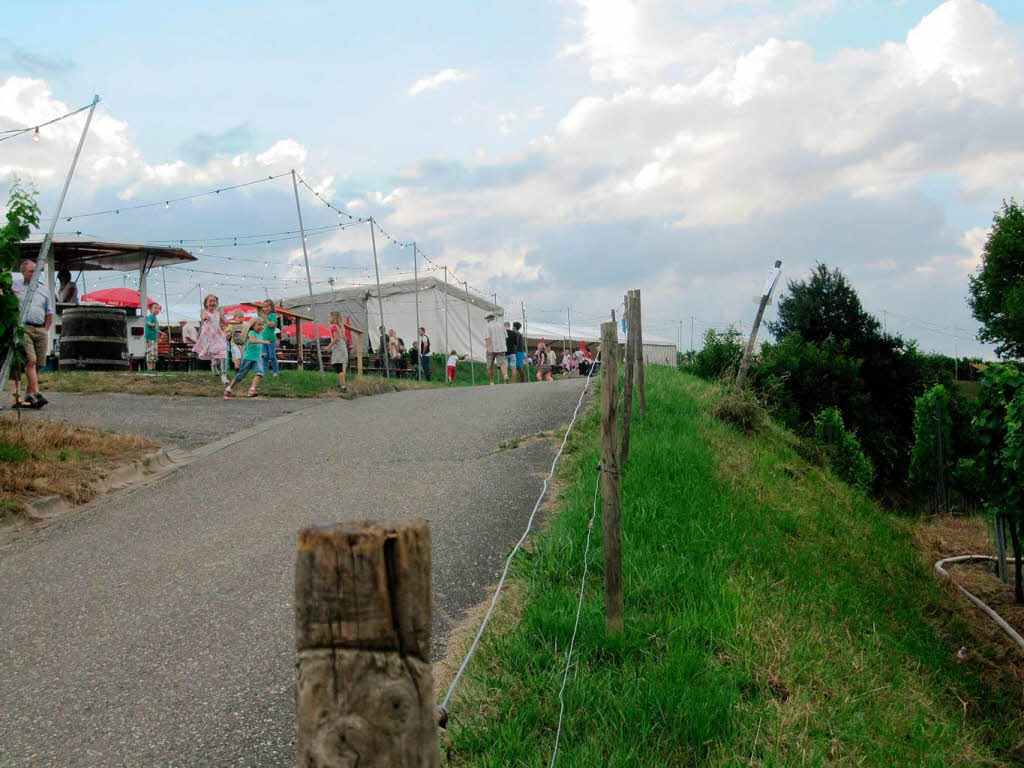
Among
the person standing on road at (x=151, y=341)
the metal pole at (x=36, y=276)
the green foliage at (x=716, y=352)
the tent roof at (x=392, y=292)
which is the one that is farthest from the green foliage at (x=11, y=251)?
the tent roof at (x=392, y=292)

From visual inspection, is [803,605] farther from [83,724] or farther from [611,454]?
[83,724]

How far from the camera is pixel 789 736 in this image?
3645mm

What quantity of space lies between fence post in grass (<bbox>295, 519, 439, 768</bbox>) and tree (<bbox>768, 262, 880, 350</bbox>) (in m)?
39.8

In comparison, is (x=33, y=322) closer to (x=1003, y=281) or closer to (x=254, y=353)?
(x=254, y=353)

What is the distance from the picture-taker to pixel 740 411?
42.4 ft

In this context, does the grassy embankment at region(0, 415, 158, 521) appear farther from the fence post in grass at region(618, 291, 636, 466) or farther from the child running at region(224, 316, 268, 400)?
the fence post in grass at region(618, 291, 636, 466)

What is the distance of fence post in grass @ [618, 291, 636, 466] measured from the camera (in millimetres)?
7961

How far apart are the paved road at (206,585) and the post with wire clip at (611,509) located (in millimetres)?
979

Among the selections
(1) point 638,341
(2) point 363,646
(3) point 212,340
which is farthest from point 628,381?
(3) point 212,340

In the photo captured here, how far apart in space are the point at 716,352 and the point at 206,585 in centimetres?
1966

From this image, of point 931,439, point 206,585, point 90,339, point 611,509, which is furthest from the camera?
point 931,439

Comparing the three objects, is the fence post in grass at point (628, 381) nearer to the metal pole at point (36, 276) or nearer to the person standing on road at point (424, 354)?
the metal pole at point (36, 276)

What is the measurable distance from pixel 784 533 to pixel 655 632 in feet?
Result: 11.8

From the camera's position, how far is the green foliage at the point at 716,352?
74.1 ft
